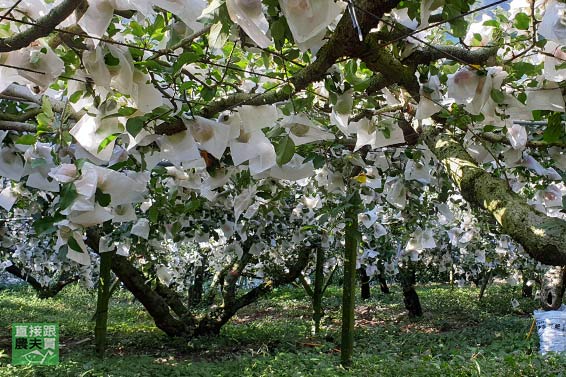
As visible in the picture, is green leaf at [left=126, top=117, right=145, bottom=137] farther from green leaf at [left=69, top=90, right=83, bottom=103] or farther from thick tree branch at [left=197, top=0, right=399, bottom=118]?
thick tree branch at [left=197, top=0, right=399, bottom=118]

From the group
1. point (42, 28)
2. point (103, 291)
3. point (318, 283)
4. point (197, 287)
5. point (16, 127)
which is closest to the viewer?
point (42, 28)

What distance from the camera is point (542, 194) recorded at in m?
2.42

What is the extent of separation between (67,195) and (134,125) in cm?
22

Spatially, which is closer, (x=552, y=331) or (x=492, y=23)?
(x=492, y=23)

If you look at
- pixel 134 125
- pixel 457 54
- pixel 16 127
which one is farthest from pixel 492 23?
pixel 16 127

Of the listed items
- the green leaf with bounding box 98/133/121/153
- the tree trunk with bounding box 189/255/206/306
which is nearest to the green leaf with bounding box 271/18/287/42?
the green leaf with bounding box 98/133/121/153

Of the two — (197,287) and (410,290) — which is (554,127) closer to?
(410,290)

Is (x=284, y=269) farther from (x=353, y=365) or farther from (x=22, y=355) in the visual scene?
(x=22, y=355)

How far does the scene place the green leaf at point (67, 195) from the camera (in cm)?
97

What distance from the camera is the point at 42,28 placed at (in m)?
0.95

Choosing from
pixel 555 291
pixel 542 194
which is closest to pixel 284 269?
pixel 555 291

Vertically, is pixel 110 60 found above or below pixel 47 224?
above

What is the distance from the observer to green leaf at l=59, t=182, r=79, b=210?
38.0 inches

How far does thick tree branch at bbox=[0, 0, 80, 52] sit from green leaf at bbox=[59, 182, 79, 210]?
0.29 meters
